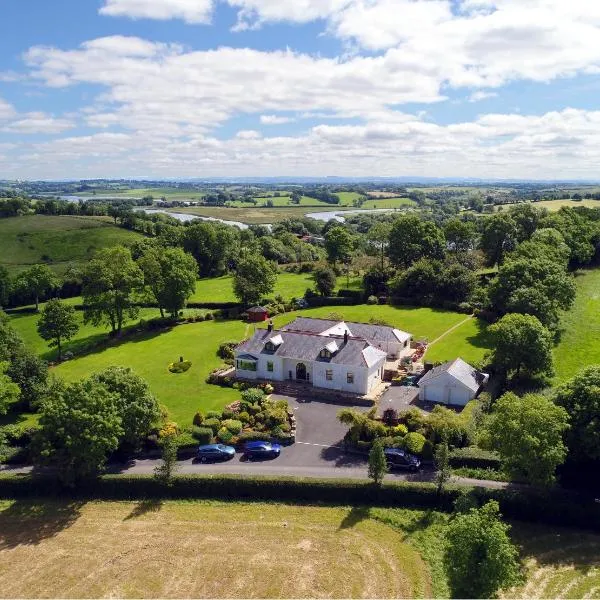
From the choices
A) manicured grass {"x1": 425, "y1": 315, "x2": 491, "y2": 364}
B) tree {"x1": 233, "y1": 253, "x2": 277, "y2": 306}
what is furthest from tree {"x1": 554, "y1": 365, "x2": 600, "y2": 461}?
tree {"x1": 233, "y1": 253, "x2": 277, "y2": 306}

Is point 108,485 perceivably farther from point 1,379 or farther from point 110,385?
point 1,379

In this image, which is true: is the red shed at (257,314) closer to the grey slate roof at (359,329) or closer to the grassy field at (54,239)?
the grey slate roof at (359,329)

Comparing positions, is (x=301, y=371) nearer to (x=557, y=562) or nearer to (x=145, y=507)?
(x=145, y=507)

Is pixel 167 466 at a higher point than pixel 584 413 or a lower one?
lower

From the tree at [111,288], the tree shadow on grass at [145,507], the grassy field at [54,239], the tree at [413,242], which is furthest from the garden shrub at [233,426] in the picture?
the grassy field at [54,239]

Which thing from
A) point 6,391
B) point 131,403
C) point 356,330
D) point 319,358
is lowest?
point 6,391

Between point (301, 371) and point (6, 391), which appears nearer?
point (6, 391)

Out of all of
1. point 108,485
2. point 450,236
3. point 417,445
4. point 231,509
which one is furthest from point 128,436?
point 450,236

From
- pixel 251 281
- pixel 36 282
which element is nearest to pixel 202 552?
pixel 251 281
